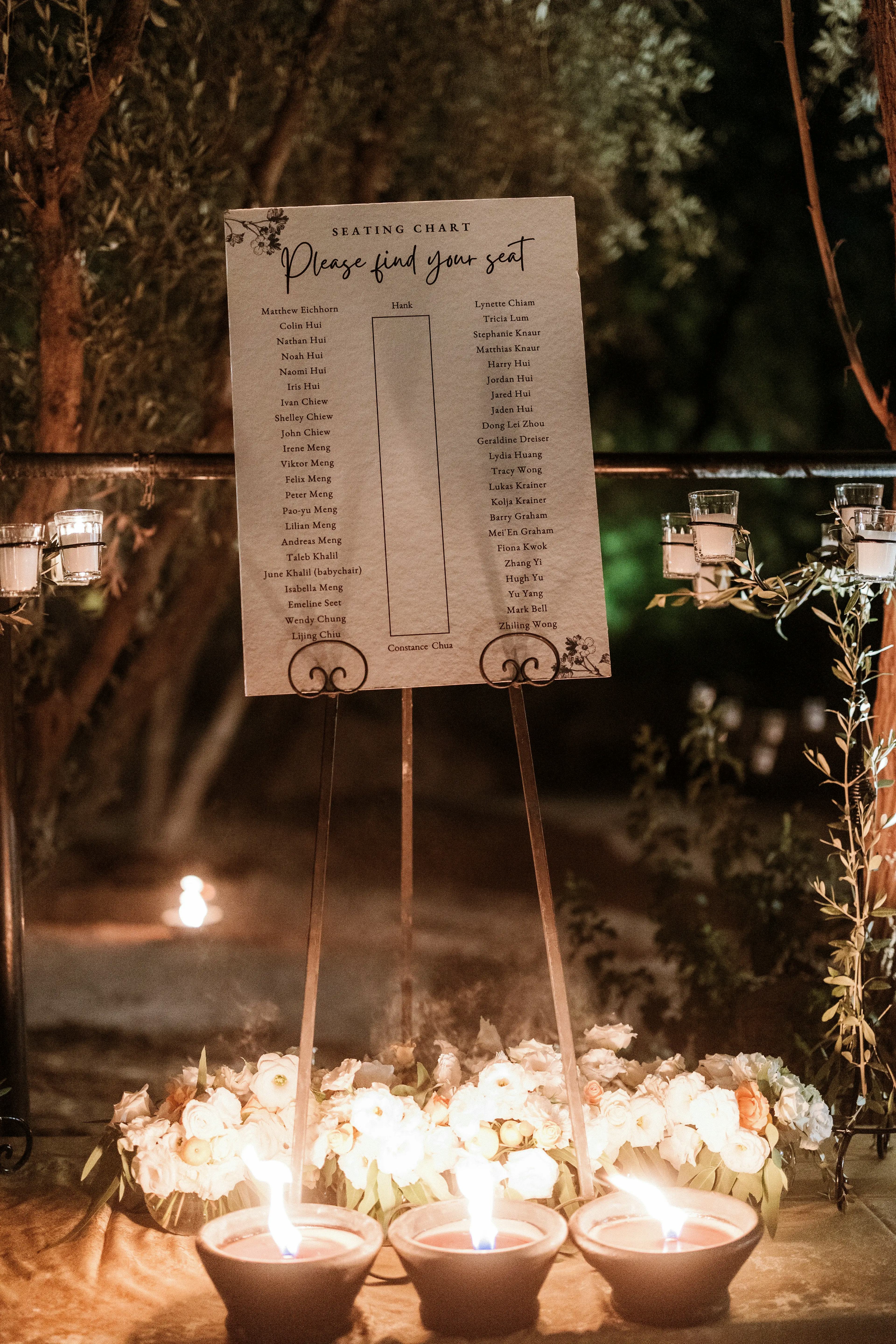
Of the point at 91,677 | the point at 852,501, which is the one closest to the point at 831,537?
the point at 852,501

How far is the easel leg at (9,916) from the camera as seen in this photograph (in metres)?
3.61

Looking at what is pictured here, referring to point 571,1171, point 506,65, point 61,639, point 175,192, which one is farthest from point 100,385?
point 571,1171

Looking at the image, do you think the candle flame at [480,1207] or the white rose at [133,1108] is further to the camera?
the white rose at [133,1108]

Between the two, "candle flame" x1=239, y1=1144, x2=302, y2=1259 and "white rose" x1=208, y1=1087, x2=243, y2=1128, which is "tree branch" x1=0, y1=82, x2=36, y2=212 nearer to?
"white rose" x1=208, y1=1087, x2=243, y2=1128

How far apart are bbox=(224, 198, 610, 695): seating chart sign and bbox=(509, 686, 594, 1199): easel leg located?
0.70ft

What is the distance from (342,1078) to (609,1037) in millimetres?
736

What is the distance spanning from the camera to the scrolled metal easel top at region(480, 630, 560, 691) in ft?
9.75

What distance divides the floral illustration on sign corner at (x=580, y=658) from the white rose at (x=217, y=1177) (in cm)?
139

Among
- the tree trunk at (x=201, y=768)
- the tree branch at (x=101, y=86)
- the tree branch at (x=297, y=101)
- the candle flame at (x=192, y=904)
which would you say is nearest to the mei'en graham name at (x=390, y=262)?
the tree branch at (x=101, y=86)

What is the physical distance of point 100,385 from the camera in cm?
516

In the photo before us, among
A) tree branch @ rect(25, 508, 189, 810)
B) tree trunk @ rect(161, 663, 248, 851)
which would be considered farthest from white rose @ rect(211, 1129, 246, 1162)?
tree trunk @ rect(161, 663, 248, 851)

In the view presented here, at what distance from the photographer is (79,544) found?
3166 mm

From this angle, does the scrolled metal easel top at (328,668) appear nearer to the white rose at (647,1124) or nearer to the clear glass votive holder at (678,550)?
the clear glass votive holder at (678,550)

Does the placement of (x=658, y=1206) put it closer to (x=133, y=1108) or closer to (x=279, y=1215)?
(x=279, y=1215)
